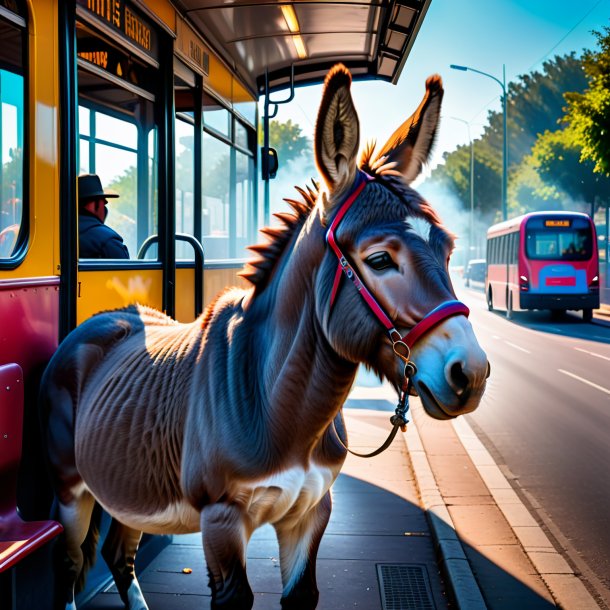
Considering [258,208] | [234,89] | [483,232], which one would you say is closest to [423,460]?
[258,208]

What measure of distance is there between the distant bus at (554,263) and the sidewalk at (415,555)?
17.7 m

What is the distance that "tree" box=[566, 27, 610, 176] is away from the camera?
23.2 metres

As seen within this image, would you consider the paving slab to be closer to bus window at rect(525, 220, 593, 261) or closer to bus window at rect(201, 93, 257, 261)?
bus window at rect(201, 93, 257, 261)

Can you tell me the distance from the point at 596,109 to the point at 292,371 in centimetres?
2314

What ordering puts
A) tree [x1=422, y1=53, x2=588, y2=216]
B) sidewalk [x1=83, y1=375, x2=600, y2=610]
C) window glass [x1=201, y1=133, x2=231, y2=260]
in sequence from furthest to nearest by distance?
tree [x1=422, y1=53, x2=588, y2=216]
window glass [x1=201, y1=133, x2=231, y2=260]
sidewalk [x1=83, y1=375, x2=600, y2=610]

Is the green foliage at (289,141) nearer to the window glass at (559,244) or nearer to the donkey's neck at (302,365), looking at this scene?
the window glass at (559,244)

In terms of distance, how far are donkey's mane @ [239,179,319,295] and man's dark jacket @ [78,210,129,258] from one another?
5.67 feet

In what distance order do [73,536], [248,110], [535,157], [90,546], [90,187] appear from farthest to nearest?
[535,157] < [248,110] < [90,187] < [90,546] < [73,536]

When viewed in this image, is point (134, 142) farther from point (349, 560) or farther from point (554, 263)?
point (554, 263)

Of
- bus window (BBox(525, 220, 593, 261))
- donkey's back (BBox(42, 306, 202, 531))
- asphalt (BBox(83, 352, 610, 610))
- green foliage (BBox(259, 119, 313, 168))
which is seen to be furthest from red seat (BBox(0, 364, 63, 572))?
green foliage (BBox(259, 119, 313, 168))

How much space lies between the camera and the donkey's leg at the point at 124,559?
4.00 m

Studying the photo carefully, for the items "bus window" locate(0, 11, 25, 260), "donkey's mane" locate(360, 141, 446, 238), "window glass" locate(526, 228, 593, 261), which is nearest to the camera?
"donkey's mane" locate(360, 141, 446, 238)

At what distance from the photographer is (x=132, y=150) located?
5.22 meters

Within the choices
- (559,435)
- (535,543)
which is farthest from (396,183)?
(559,435)
